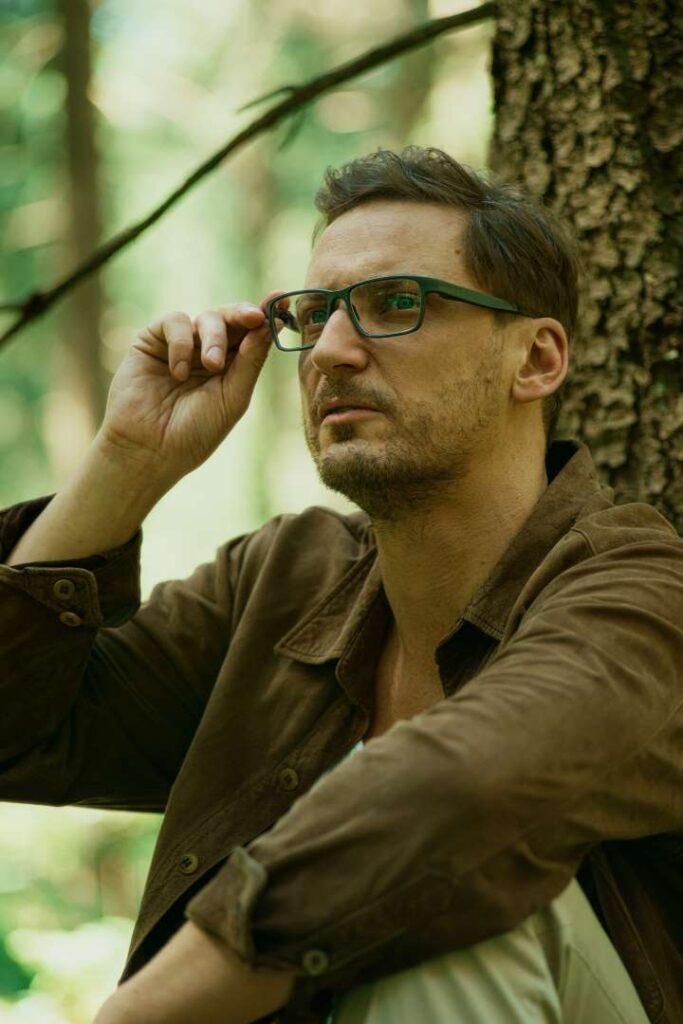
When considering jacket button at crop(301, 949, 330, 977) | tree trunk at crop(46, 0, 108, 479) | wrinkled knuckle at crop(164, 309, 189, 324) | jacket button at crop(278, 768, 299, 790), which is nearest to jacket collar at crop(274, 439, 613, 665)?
jacket button at crop(278, 768, 299, 790)

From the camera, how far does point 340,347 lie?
2.81 meters

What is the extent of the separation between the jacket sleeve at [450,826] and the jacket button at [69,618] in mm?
1074

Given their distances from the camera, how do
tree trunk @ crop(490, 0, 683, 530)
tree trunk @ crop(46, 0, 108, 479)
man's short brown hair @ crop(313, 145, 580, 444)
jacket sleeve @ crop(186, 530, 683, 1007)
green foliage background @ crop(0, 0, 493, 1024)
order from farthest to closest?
green foliage background @ crop(0, 0, 493, 1024), tree trunk @ crop(46, 0, 108, 479), tree trunk @ crop(490, 0, 683, 530), man's short brown hair @ crop(313, 145, 580, 444), jacket sleeve @ crop(186, 530, 683, 1007)

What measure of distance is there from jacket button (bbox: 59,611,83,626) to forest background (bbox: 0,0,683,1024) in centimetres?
87

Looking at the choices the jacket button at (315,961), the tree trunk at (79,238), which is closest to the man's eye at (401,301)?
the jacket button at (315,961)

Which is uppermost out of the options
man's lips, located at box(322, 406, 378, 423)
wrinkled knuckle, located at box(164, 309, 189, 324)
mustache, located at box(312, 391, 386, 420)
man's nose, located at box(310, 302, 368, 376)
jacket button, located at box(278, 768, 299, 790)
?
wrinkled knuckle, located at box(164, 309, 189, 324)

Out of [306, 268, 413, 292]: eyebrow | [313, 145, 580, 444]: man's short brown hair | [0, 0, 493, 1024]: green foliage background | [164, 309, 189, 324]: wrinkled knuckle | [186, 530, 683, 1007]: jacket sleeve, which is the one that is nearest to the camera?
[186, 530, 683, 1007]: jacket sleeve

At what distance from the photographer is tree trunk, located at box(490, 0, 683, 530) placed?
3309 mm

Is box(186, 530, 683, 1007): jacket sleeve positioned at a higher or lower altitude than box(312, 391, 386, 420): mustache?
lower

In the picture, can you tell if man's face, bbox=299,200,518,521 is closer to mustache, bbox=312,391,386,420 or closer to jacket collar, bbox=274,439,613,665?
mustache, bbox=312,391,386,420

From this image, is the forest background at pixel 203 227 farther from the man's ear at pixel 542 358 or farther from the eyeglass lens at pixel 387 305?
the eyeglass lens at pixel 387 305

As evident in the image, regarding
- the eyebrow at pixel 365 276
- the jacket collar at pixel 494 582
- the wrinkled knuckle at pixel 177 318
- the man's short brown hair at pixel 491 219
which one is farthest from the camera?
the wrinkled knuckle at pixel 177 318

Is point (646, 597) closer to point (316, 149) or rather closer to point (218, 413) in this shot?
point (218, 413)

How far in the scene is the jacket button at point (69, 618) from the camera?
2984 mm
